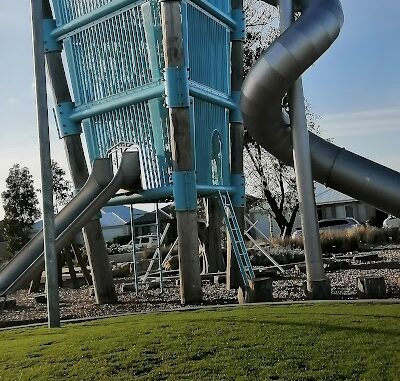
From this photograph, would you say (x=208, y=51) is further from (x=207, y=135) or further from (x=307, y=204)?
(x=307, y=204)

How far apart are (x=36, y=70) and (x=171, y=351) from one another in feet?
15.9

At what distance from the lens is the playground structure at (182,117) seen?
37.2 feet

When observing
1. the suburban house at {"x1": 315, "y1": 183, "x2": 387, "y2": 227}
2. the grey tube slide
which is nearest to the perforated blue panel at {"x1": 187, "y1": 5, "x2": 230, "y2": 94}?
the grey tube slide

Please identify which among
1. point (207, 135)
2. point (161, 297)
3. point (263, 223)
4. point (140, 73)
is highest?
point (263, 223)

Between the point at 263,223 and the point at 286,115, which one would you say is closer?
the point at 286,115

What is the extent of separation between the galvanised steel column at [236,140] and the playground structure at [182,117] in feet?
0.09

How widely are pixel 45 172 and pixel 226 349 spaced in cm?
419

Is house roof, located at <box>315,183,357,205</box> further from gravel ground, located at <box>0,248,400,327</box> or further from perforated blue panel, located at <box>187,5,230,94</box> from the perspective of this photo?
perforated blue panel, located at <box>187,5,230,94</box>

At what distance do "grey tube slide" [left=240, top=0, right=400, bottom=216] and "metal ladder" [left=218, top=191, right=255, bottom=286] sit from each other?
1638mm

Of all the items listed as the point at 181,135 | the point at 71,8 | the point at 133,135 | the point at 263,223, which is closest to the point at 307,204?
the point at 181,135

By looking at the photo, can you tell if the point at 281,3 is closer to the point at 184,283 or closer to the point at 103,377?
the point at 184,283

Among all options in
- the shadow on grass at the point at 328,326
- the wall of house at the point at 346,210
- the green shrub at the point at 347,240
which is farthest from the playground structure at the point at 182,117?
the wall of house at the point at 346,210

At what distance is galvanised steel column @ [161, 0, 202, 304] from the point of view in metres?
11.8

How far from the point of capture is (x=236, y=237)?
13688 mm
